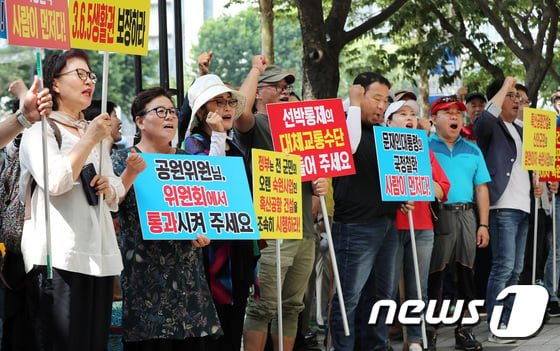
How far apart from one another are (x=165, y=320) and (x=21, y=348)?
0.75 metres

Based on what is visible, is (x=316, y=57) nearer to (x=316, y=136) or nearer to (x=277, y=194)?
(x=316, y=136)

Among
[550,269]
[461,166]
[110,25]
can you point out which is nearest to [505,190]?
[461,166]

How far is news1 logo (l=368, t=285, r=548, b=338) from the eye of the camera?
7344 mm

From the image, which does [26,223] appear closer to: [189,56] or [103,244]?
[103,244]

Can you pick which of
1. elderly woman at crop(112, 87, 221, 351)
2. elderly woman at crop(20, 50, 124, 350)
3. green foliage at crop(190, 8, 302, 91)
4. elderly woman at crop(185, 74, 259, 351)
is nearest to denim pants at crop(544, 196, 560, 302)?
elderly woman at crop(185, 74, 259, 351)

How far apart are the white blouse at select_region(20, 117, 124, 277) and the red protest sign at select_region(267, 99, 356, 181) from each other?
2024mm

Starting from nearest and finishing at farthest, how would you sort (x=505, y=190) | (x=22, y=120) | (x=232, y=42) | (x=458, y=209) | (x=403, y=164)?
(x=22, y=120) → (x=403, y=164) → (x=458, y=209) → (x=505, y=190) → (x=232, y=42)

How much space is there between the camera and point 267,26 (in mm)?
16188

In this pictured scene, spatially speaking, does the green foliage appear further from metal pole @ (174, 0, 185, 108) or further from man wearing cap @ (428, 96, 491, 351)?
man wearing cap @ (428, 96, 491, 351)

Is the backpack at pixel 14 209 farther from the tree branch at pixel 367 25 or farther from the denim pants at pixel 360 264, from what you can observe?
the tree branch at pixel 367 25

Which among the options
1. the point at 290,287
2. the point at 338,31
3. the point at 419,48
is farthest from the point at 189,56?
the point at 290,287

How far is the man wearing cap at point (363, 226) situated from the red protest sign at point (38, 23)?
9.20 feet

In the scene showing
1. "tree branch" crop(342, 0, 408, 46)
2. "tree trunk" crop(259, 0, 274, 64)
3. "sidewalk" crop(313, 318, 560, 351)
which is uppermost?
"tree trunk" crop(259, 0, 274, 64)

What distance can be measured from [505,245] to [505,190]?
0.51 m
